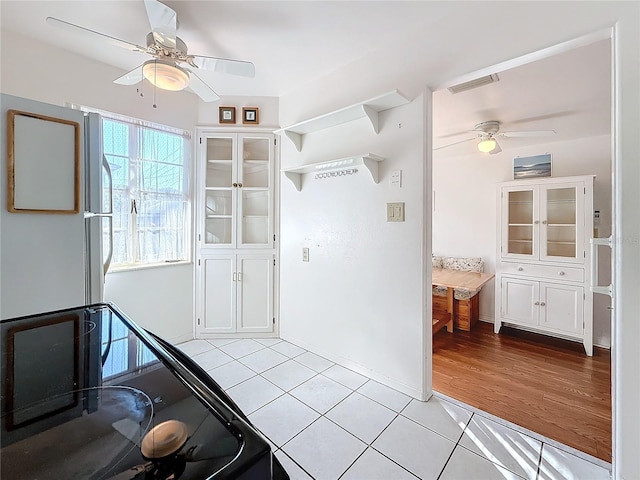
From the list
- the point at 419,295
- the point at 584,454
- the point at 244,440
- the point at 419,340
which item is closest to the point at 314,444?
the point at 419,340

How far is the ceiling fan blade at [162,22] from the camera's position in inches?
59.9

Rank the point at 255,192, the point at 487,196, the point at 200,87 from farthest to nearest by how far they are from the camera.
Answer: the point at 487,196 → the point at 255,192 → the point at 200,87

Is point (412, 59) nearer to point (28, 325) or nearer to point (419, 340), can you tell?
point (419, 340)

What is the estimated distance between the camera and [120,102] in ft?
8.30

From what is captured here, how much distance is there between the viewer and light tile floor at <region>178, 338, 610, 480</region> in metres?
1.43

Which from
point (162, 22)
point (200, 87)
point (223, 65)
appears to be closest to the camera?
point (162, 22)

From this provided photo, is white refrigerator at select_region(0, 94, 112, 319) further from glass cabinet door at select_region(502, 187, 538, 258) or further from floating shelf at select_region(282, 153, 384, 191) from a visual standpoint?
glass cabinet door at select_region(502, 187, 538, 258)

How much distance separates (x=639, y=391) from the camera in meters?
1.26

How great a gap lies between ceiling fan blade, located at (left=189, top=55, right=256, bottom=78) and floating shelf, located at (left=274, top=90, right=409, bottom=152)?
661mm

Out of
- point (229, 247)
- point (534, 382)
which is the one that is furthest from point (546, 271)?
point (229, 247)

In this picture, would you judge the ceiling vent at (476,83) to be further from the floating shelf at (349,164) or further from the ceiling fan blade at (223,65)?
the ceiling fan blade at (223,65)

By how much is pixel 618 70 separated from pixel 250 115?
281cm

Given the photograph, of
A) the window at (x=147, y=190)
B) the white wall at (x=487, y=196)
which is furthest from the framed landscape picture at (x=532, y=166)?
the window at (x=147, y=190)

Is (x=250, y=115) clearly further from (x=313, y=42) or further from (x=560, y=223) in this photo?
(x=560, y=223)
